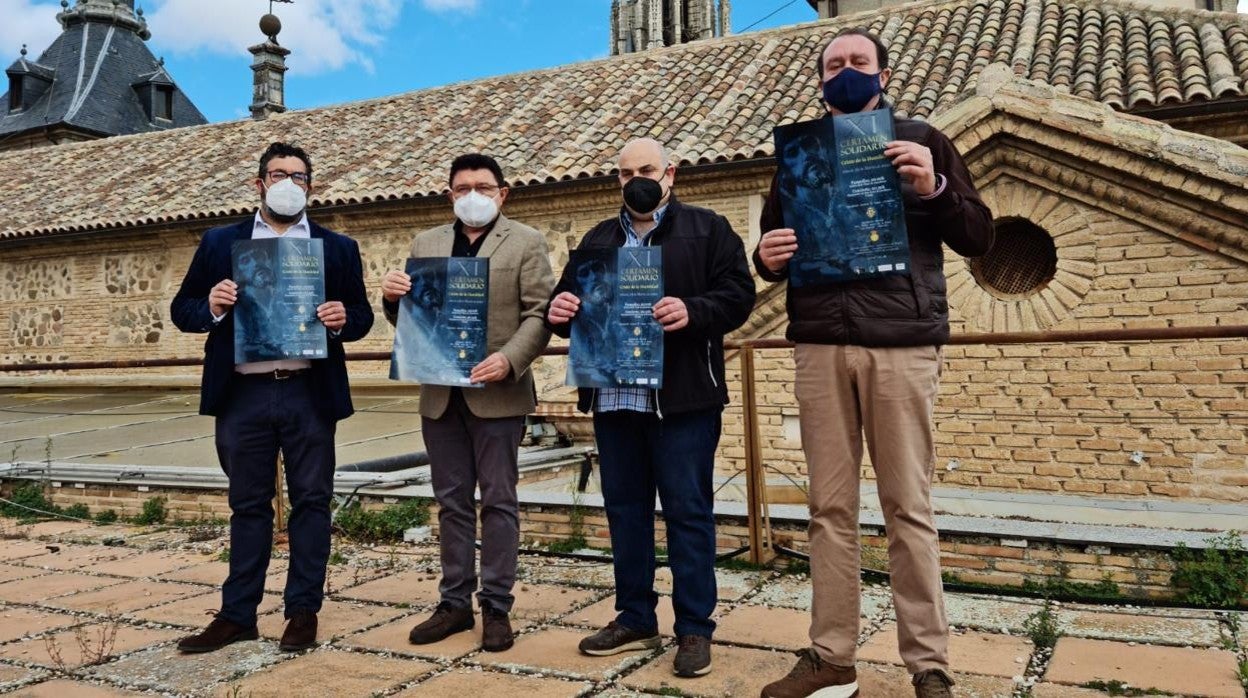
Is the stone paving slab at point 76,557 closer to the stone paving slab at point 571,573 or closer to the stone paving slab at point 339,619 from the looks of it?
the stone paving slab at point 339,619

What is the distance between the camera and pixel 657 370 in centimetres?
339

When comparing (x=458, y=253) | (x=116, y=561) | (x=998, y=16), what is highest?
(x=998, y=16)

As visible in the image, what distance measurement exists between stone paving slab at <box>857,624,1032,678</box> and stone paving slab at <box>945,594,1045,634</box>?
12 cm

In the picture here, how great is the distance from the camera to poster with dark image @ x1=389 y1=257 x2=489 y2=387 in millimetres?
3725

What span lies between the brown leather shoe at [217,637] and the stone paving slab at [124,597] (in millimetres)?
950

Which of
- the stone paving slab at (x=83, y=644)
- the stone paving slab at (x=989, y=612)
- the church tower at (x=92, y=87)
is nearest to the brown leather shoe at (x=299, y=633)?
the stone paving slab at (x=83, y=644)

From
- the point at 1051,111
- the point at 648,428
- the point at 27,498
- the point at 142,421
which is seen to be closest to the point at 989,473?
the point at 1051,111

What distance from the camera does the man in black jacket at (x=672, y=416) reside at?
3412mm

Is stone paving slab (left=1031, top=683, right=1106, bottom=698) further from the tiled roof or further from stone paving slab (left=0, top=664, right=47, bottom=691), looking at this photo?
the tiled roof

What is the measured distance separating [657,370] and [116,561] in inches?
169

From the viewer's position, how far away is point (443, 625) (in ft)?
12.4

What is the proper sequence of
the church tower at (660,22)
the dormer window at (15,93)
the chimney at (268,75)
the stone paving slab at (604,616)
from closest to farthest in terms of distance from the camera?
the stone paving slab at (604,616)
the chimney at (268,75)
the dormer window at (15,93)
the church tower at (660,22)

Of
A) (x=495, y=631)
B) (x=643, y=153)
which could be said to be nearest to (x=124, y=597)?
(x=495, y=631)

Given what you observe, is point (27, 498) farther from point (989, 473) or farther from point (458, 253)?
point (989, 473)
